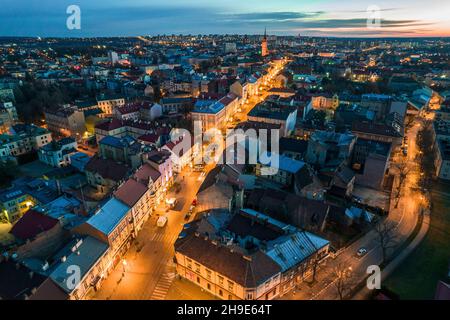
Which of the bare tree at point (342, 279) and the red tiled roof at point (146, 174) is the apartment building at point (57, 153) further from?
the bare tree at point (342, 279)

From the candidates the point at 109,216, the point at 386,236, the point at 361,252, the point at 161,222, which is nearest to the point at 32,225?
the point at 109,216

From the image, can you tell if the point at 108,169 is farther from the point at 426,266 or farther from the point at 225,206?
the point at 426,266

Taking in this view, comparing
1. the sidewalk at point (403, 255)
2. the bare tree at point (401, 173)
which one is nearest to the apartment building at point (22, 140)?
the sidewalk at point (403, 255)

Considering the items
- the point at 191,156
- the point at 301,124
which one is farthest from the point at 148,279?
the point at 301,124

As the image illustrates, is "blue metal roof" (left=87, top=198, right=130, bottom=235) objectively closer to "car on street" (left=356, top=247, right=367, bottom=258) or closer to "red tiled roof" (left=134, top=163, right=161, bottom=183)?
"red tiled roof" (left=134, top=163, right=161, bottom=183)

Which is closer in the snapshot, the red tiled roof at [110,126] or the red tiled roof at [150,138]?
the red tiled roof at [150,138]
